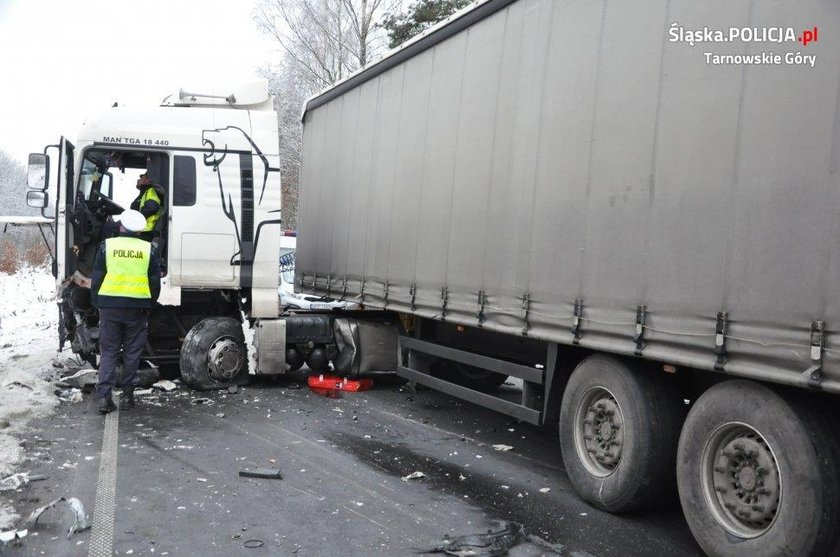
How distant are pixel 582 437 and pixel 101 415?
4.82m

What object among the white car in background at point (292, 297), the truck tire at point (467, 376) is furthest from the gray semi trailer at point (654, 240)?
the white car in background at point (292, 297)

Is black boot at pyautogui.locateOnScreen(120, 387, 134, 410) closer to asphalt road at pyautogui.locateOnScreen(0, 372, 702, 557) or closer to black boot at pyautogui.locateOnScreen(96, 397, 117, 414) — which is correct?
asphalt road at pyautogui.locateOnScreen(0, 372, 702, 557)

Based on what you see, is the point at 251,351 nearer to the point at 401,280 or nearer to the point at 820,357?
the point at 401,280

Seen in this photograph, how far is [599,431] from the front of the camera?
5.06 metres

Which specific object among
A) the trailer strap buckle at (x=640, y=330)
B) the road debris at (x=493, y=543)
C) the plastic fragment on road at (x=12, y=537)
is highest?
the trailer strap buckle at (x=640, y=330)

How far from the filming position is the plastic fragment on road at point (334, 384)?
9.12 metres

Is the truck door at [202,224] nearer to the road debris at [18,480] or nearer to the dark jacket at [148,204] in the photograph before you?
the dark jacket at [148,204]

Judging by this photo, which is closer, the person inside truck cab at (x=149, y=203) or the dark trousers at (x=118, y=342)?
the dark trousers at (x=118, y=342)

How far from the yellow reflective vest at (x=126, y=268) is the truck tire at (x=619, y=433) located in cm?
465

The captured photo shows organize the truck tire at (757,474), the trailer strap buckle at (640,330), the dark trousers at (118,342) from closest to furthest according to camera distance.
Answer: the truck tire at (757,474)
the trailer strap buckle at (640,330)
the dark trousers at (118,342)

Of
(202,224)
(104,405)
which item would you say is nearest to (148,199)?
(202,224)

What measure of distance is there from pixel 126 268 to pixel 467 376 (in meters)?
3.82

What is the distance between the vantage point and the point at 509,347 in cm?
678

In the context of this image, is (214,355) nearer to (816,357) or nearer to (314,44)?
(816,357)
